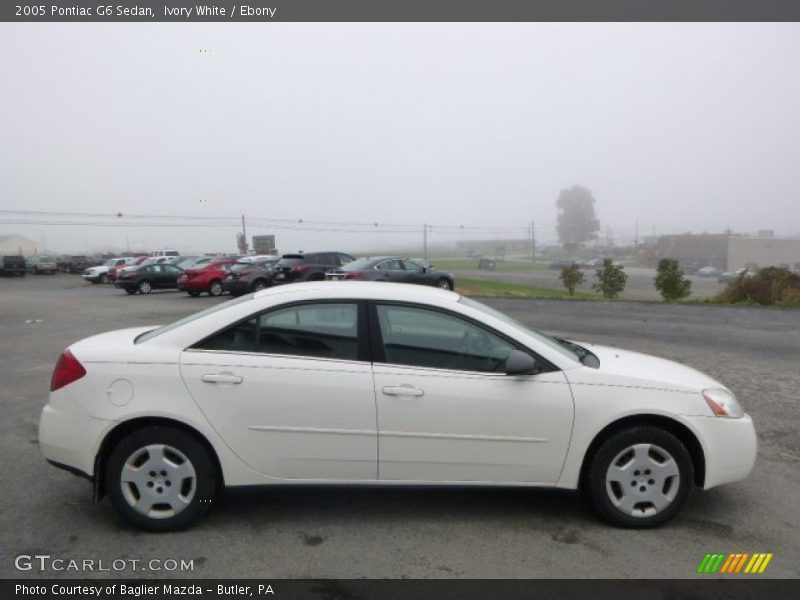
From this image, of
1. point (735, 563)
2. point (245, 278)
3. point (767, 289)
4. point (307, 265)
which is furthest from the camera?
point (307, 265)

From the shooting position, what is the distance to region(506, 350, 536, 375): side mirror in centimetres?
348

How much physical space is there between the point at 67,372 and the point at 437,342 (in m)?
2.26

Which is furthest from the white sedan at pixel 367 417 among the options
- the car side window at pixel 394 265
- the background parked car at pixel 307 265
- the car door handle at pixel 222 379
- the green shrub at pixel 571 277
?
the green shrub at pixel 571 277

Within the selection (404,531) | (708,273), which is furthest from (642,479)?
(708,273)

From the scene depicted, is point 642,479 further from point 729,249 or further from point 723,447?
point 729,249

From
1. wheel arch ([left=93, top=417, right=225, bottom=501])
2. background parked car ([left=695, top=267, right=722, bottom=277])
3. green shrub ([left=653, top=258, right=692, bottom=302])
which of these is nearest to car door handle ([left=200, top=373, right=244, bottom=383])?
wheel arch ([left=93, top=417, right=225, bottom=501])

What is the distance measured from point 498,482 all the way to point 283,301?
1.73 m

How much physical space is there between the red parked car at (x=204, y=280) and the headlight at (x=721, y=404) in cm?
2195

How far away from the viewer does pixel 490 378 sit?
3.55 metres

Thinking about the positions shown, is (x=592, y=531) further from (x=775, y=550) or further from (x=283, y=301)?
(x=283, y=301)

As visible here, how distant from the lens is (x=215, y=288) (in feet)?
78.0

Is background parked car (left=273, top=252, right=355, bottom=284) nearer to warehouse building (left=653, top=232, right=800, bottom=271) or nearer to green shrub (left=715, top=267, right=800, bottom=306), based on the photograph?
green shrub (left=715, top=267, right=800, bottom=306)

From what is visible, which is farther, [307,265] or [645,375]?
[307,265]
